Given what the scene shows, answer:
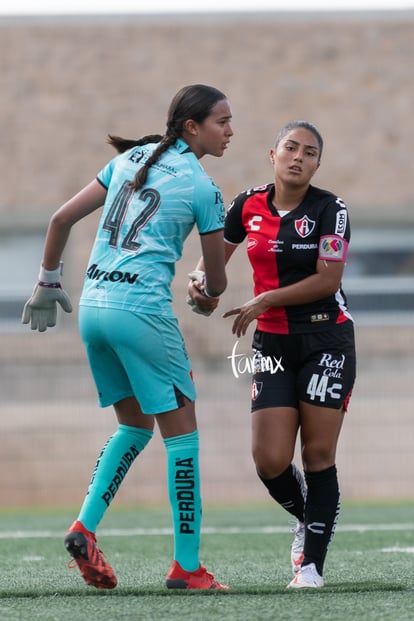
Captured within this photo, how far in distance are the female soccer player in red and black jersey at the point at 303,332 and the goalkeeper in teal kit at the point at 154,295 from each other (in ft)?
1.10

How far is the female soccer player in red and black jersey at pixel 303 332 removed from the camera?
17.1 ft

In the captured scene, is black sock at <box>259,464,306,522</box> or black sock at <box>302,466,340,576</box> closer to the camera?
black sock at <box>302,466,340,576</box>

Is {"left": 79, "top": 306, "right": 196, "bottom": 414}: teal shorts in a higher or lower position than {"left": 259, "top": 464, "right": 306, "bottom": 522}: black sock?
higher

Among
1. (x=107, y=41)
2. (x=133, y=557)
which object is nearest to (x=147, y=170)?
(x=133, y=557)

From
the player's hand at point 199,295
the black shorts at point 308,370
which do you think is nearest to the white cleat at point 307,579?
the black shorts at point 308,370

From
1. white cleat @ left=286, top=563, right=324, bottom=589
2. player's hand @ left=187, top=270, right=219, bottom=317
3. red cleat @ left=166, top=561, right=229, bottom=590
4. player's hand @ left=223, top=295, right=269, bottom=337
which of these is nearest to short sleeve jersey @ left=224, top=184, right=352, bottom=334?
player's hand @ left=223, top=295, right=269, bottom=337

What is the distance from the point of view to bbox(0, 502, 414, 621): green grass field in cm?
442

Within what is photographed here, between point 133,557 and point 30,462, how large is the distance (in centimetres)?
851

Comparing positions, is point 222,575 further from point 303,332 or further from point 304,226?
point 304,226

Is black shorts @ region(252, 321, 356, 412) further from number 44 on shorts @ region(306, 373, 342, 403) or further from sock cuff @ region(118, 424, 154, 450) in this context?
sock cuff @ region(118, 424, 154, 450)

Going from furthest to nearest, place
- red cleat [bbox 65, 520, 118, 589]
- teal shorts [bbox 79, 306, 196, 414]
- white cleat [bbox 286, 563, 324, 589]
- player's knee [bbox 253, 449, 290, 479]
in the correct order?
player's knee [bbox 253, 449, 290, 479] < white cleat [bbox 286, 563, 324, 589] < teal shorts [bbox 79, 306, 196, 414] < red cleat [bbox 65, 520, 118, 589]

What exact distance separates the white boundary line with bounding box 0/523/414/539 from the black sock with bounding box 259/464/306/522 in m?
3.23

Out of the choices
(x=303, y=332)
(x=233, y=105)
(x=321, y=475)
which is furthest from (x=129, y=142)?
(x=233, y=105)

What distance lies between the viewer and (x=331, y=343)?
17.5 feet
